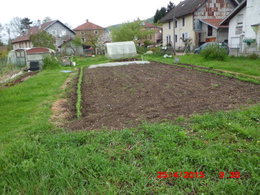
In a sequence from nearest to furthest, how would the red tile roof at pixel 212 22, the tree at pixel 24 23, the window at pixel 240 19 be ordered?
the window at pixel 240 19 < the red tile roof at pixel 212 22 < the tree at pixel 24 23

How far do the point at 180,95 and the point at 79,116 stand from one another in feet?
9.76

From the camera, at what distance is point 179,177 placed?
2391mm

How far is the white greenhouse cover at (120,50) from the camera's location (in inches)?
848

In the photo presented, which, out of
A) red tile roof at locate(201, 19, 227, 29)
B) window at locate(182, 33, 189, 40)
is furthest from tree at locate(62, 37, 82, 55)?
red tile roof at locate(201, 19, 227, 29)

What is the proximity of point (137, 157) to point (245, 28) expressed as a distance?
674 inches

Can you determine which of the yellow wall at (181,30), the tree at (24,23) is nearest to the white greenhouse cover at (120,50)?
the yellow wall at (181,30)

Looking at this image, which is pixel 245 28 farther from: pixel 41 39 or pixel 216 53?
pixel 41 39

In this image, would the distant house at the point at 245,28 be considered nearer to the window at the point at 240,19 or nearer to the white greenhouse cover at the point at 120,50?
the window at the point at 240,19

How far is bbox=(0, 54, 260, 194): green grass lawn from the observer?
7.54 ft

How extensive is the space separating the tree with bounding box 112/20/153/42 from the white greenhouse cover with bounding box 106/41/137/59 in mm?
13042

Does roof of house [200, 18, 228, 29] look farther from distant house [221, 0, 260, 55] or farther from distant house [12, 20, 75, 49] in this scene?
distant house [12, 20, 75, 49]

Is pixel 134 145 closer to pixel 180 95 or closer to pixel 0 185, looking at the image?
pixel 0 185

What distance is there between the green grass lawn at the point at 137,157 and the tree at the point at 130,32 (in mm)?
32426

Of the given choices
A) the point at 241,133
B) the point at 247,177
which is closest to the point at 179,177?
the point at 247,177
